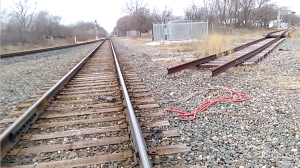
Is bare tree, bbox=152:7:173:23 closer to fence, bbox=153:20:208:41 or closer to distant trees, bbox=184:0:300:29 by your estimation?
distant trees, bbox=184:0:300:29

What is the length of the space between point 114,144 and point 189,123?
1.20 metres

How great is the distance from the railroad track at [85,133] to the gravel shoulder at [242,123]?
0.29 meters

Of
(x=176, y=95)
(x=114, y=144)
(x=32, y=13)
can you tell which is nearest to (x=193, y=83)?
(x=176, y=95)


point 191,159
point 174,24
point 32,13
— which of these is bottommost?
point 191,159

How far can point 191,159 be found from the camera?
8.45 feet

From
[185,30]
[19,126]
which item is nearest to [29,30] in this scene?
[185,30]

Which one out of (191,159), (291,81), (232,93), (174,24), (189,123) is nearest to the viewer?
(191,159)

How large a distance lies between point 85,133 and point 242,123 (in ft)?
7.16

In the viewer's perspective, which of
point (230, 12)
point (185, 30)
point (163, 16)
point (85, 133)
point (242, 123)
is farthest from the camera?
point (163, 16)

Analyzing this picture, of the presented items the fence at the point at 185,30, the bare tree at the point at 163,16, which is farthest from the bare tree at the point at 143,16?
the fence at the point at 185,30

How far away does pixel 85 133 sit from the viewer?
3240 mm

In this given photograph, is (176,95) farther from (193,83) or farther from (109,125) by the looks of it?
(109,125)

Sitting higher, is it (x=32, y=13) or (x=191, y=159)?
(x=32, y=13)

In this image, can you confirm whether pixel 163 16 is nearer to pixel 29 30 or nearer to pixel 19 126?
pixel 29 30
